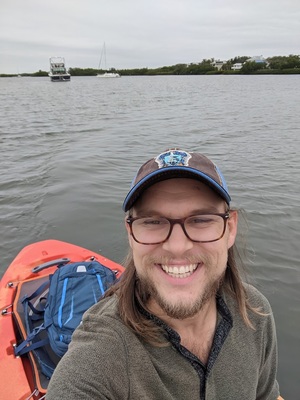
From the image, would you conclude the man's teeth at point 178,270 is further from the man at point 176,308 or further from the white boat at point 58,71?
the white boat at point 58,71

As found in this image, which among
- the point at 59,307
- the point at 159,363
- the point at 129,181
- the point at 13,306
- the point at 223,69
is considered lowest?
the point at 223,69

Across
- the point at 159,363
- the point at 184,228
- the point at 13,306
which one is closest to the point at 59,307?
the point at 13,306

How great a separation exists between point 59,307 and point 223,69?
12265 centimetres

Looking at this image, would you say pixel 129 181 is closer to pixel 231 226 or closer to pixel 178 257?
pixel 231 226

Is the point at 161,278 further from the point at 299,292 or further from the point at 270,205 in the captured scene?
the point at 270,205

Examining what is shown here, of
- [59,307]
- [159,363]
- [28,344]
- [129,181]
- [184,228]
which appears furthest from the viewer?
[129,181]

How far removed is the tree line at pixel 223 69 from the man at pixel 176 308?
3919 inches

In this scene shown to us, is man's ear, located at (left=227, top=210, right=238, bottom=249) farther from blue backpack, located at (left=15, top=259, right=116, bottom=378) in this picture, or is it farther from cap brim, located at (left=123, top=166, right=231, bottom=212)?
blue backpack, located at (left=15, top=259, right=116, bottom=378)

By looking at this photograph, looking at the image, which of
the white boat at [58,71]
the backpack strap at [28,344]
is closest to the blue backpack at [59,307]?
the backpack strap at [28,344]

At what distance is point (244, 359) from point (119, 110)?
24.1 metres

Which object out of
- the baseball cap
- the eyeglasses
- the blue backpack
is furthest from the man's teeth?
the blue backpack

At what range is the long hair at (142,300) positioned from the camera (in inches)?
61.6

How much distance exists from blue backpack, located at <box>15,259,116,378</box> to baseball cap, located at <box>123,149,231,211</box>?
4.82 ft

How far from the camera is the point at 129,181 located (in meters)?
9.11
